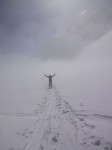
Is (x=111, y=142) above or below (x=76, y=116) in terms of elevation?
below

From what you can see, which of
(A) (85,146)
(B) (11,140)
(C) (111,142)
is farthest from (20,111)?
(C) (111,142)

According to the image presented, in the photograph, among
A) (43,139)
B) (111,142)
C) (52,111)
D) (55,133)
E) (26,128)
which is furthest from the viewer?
(52,111)

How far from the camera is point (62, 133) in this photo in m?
5.77

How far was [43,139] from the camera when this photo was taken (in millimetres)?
5348

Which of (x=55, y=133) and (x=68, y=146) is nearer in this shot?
(x=68, y=146)

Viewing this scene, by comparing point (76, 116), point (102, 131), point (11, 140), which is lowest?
point (11, 140)

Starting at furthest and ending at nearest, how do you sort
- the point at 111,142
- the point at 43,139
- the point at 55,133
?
the point at 55,133 → the point at 43,139 → the point at 111,142

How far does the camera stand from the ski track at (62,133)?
4.85m

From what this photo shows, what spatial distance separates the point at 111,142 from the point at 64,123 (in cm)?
277

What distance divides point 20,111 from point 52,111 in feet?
9.76

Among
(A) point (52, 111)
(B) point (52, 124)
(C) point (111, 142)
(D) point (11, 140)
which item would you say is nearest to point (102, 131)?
(C) point (111, 142)

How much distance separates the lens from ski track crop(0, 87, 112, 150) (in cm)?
485

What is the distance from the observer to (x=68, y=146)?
4.88 meters

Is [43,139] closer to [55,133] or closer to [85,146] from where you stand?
[55,133]
